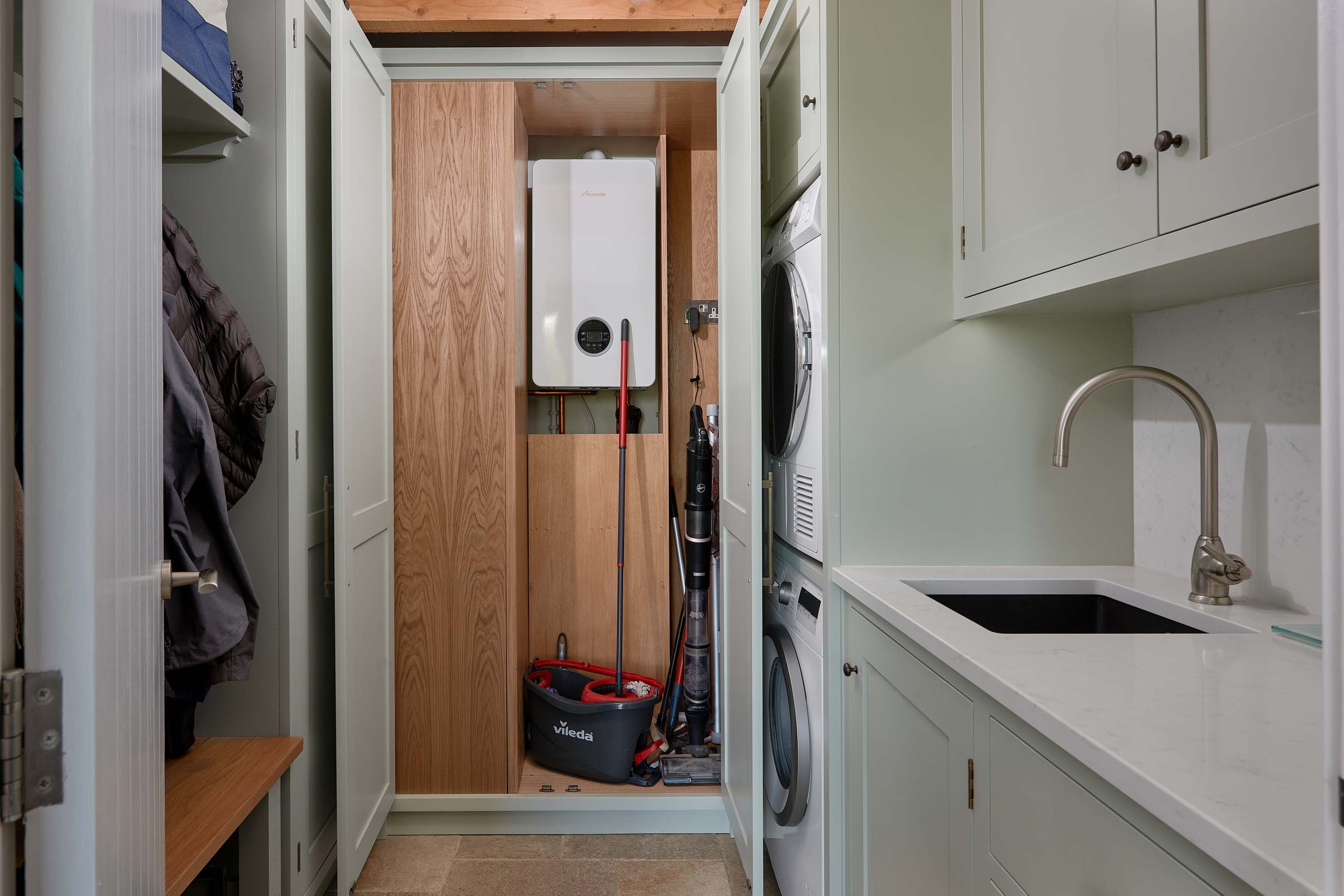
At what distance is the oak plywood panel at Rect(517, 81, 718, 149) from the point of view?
2395 millimetres

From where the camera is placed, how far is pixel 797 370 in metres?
1.77

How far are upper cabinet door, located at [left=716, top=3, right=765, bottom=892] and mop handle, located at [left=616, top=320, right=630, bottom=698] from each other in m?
0.37

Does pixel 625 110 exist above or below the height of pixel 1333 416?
above

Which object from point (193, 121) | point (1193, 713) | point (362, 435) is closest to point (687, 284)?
point (362, 435)

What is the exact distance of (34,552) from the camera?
0.59m

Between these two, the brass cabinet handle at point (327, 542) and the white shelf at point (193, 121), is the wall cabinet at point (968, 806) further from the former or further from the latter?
the white shelf at point (193, 121)

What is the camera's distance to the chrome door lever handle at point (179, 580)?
81 cm

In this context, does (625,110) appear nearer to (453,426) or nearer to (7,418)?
(453,426)

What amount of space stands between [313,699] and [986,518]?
5.38 ft

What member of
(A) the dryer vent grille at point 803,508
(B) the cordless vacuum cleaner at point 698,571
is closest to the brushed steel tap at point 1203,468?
(A) the dryer vent grille at point 803,508

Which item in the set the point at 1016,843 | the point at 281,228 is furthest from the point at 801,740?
the point at 281,228

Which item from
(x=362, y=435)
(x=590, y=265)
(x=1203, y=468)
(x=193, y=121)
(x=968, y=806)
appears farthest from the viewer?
(x=590, y=265)

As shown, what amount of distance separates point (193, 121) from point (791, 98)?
1331 millimetres

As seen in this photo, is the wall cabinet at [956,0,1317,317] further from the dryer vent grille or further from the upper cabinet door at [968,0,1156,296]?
the dryer vent grille
